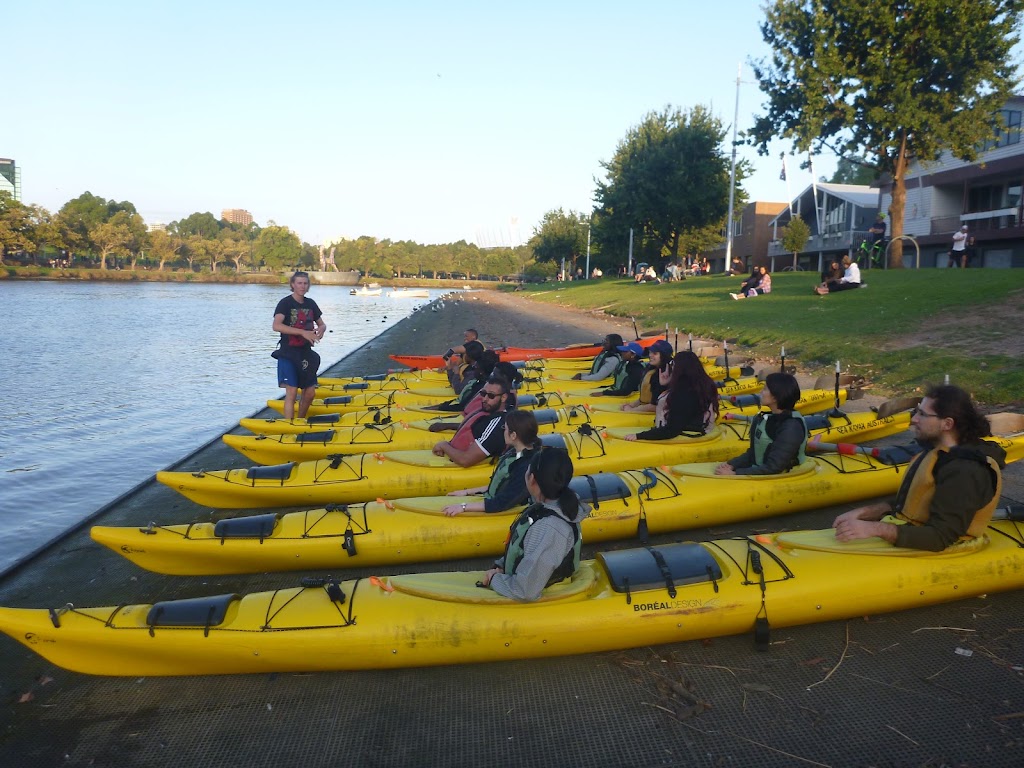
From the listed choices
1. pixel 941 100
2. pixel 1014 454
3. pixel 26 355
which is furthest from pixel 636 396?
pixel 26 355

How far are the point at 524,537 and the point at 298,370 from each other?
242 inches

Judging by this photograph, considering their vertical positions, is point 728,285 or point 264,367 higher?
point 728,285

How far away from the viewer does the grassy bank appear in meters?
10.3

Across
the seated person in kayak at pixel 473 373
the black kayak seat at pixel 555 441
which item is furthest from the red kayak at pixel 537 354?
the black kayak seat at pixel 555 441

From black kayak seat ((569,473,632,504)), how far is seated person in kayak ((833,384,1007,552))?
1.83 m

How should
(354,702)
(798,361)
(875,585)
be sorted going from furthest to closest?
(798,361), (875,585), (354,702)

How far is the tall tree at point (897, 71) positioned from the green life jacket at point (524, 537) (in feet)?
74.0

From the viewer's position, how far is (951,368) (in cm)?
1022

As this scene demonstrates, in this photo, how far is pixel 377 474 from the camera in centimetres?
674

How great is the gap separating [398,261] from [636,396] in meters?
124

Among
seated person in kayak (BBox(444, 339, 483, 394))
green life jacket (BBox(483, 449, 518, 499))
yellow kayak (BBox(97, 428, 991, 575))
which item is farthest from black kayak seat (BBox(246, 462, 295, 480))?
seated person in kayak (BBox(444, 339, 483, 394))

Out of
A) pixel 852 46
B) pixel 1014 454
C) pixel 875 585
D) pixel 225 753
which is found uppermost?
pixel 852 46

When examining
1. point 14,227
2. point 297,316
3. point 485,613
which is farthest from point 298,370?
point 14,227

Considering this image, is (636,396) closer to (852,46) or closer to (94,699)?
(94,699)
